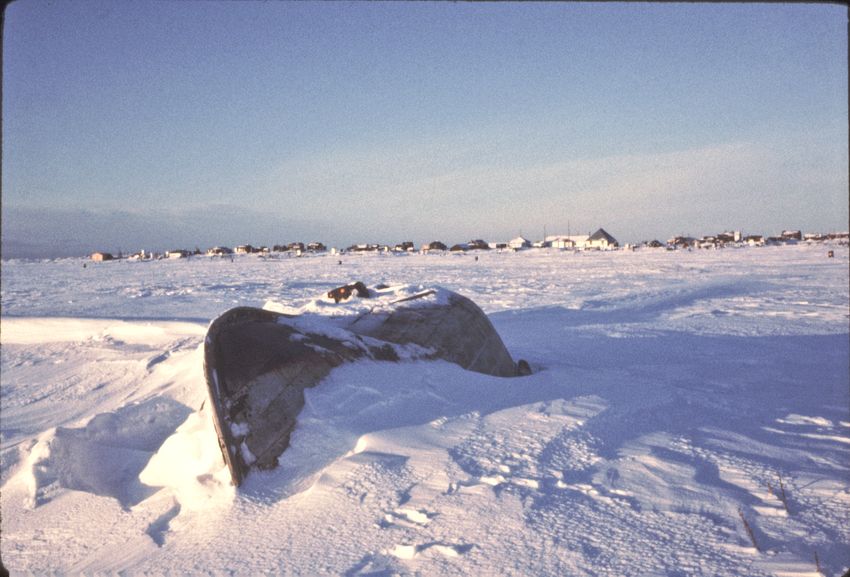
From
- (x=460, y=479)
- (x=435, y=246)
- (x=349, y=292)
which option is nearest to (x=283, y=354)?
(x=460, y=479)

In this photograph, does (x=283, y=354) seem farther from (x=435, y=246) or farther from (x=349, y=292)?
(x=435, y=246)

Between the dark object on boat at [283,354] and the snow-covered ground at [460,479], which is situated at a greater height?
the dark object on boat at [283,354]

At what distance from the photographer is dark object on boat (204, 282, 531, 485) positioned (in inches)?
96.7

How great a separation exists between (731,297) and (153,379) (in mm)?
11884

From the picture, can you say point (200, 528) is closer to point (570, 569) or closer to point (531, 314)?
point (570, 569)

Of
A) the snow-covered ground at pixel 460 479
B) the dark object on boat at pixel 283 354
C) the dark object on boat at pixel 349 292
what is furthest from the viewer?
the dark object on boat at pixel 349 292

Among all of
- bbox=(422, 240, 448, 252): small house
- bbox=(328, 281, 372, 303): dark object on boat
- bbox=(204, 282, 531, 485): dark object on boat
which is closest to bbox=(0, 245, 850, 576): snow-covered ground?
bbox=(204, 282, 531, 485): dark object on boat

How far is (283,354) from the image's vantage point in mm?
2932

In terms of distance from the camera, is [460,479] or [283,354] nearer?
[460,479]

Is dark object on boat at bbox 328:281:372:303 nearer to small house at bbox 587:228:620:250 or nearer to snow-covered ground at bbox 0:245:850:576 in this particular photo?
snow-covered ground at bbox 0:245:850:576

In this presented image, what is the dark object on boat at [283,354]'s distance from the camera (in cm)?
246

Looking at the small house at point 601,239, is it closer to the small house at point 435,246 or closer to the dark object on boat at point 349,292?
the small house at point 435,246

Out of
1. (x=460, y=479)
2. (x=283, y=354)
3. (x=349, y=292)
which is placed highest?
(x=349, y=292)

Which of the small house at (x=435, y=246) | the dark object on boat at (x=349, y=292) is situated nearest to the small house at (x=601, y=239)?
the small house at (x=435, y=246)
